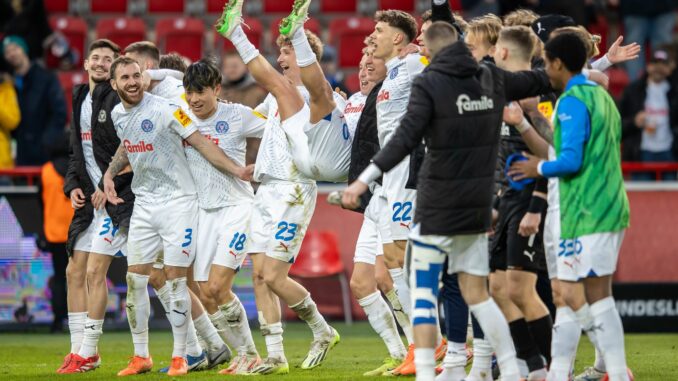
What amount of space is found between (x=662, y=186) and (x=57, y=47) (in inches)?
338

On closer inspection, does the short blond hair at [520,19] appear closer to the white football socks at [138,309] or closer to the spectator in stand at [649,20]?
the white football socks at [138,309]

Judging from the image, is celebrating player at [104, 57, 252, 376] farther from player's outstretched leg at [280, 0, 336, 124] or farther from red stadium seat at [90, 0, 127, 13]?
red stadium seat at [90, 0, 127, 13]

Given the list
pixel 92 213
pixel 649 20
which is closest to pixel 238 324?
pixel 92 213

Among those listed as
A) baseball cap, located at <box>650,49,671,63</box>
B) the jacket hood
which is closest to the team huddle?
the jacket hood

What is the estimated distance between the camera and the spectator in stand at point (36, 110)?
49.8 feet

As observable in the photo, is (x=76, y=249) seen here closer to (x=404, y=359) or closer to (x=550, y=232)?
(x=404, y=359)

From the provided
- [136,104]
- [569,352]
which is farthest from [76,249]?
[569,352]

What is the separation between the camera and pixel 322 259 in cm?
1428

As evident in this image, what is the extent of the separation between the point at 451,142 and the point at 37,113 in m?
9.46

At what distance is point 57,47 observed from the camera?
17.1 metres

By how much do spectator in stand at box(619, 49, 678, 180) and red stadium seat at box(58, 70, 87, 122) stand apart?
24.3ft

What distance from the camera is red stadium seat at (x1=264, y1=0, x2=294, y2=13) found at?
18.5 m

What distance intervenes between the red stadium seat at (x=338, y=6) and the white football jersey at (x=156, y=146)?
9.52 metres

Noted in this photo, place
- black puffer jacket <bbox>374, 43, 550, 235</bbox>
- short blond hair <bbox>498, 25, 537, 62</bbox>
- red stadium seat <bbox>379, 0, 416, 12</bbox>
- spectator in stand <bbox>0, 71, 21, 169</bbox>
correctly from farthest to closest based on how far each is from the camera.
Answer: red stadium seat <bbox>379, 0, 416, 12</bbox> → spectator in stand <bbox>0, 71, 21, 169</bbox> → short blond hair <bbox>498, 25, 537, 62</bbox> → black puffer jacket <bbox>374, 43, 550, 235</bbox>
